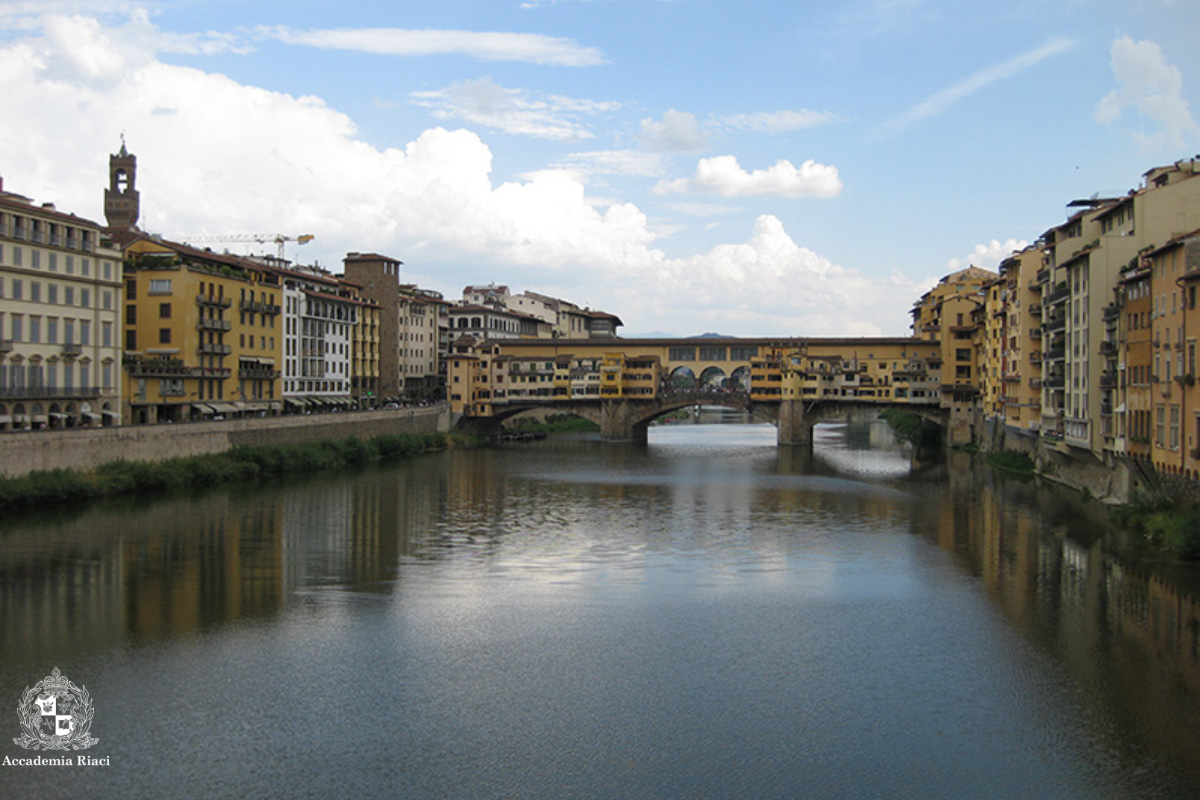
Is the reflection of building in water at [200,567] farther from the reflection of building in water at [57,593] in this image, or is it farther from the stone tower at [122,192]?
the stone tower at [122,192]

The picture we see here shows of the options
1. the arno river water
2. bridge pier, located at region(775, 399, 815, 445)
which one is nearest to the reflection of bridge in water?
bridge pier, located at region(775, 399, 815, 445)

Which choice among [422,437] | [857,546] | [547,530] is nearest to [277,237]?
[422,437]

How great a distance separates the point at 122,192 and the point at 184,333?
4122 centimetres

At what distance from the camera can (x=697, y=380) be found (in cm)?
7106

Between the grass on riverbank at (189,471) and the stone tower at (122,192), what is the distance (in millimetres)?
37229

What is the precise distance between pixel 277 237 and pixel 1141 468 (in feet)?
225

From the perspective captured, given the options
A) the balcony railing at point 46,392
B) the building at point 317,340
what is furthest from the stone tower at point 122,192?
the balcony railing at point 46,392

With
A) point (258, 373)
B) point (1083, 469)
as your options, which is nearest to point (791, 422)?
point (1083, 469)

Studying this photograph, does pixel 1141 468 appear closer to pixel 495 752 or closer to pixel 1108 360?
pixel 1108 360

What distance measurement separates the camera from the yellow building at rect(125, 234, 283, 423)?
43.4 metres

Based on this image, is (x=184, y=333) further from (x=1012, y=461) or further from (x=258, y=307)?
(x=1012, y=461)

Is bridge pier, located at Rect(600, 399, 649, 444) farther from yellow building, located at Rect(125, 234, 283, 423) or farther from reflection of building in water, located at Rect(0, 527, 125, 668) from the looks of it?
reflection of building in water, located at Rect(0, 527, 125, 668)

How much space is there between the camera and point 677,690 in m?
15.8

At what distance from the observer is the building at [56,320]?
112ft
